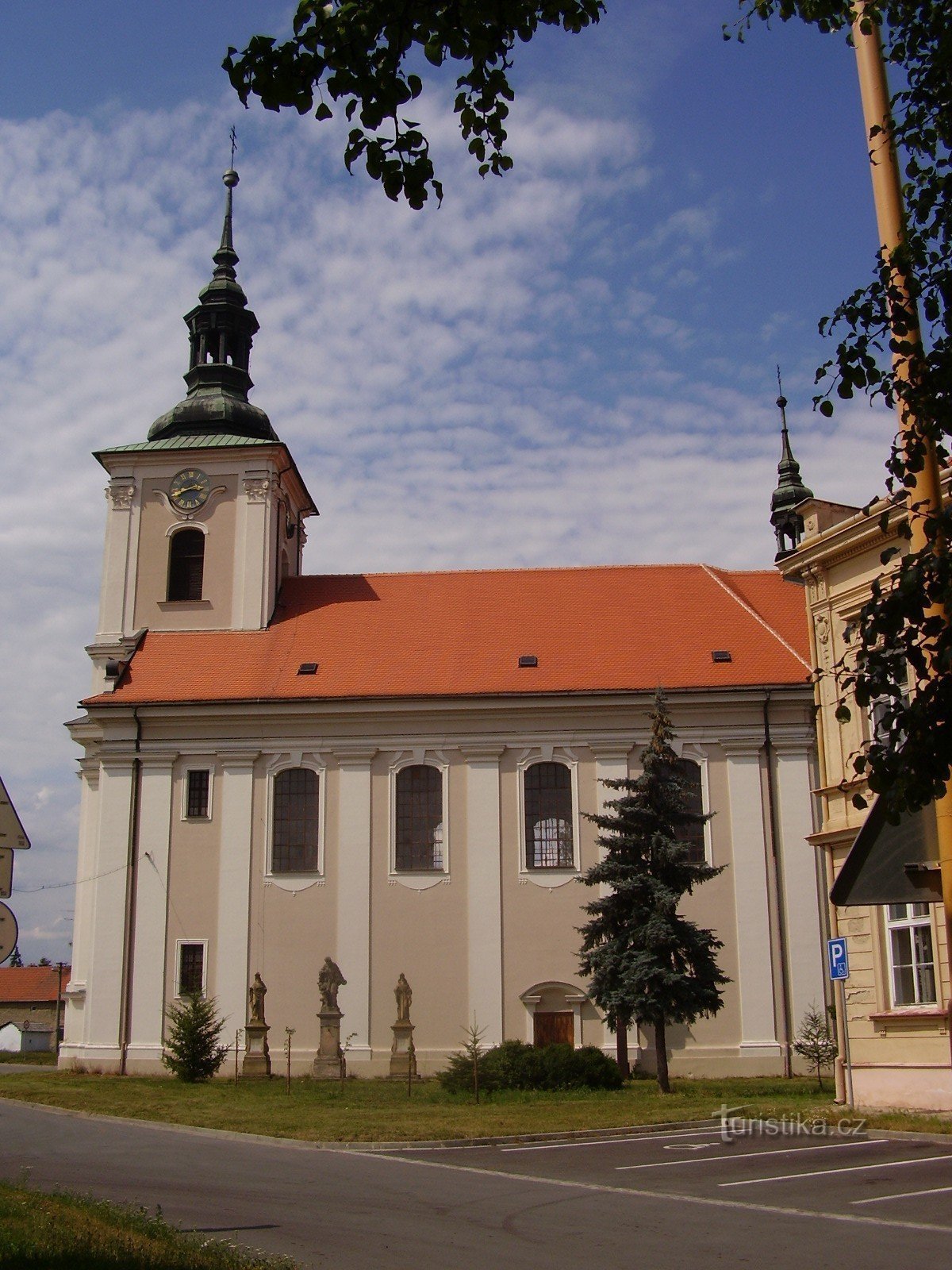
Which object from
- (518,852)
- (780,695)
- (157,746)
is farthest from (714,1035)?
A: (157,746)

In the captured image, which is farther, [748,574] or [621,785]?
[748,574]

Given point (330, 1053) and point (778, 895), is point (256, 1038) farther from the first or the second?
point (778, 895)

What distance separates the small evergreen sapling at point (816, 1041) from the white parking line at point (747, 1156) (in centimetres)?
1273

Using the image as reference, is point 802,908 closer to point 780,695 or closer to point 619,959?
point 780,695

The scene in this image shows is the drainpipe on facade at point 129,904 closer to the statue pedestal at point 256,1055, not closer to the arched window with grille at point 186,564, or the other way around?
the statue pedestal at point 256,1055

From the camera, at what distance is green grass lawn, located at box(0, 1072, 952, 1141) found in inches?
688

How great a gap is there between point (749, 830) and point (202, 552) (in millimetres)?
16986

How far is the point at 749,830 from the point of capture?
3109cm

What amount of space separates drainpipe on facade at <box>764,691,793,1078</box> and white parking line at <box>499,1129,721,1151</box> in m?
12.7

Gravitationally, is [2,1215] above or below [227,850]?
below

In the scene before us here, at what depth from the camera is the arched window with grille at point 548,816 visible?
102 ft

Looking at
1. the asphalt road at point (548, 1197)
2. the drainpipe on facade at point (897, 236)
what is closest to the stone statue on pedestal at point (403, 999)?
the asphalt road at point (548, 1197)

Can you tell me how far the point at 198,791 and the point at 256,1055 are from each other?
6966mm

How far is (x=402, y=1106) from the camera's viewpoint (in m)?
21.5
